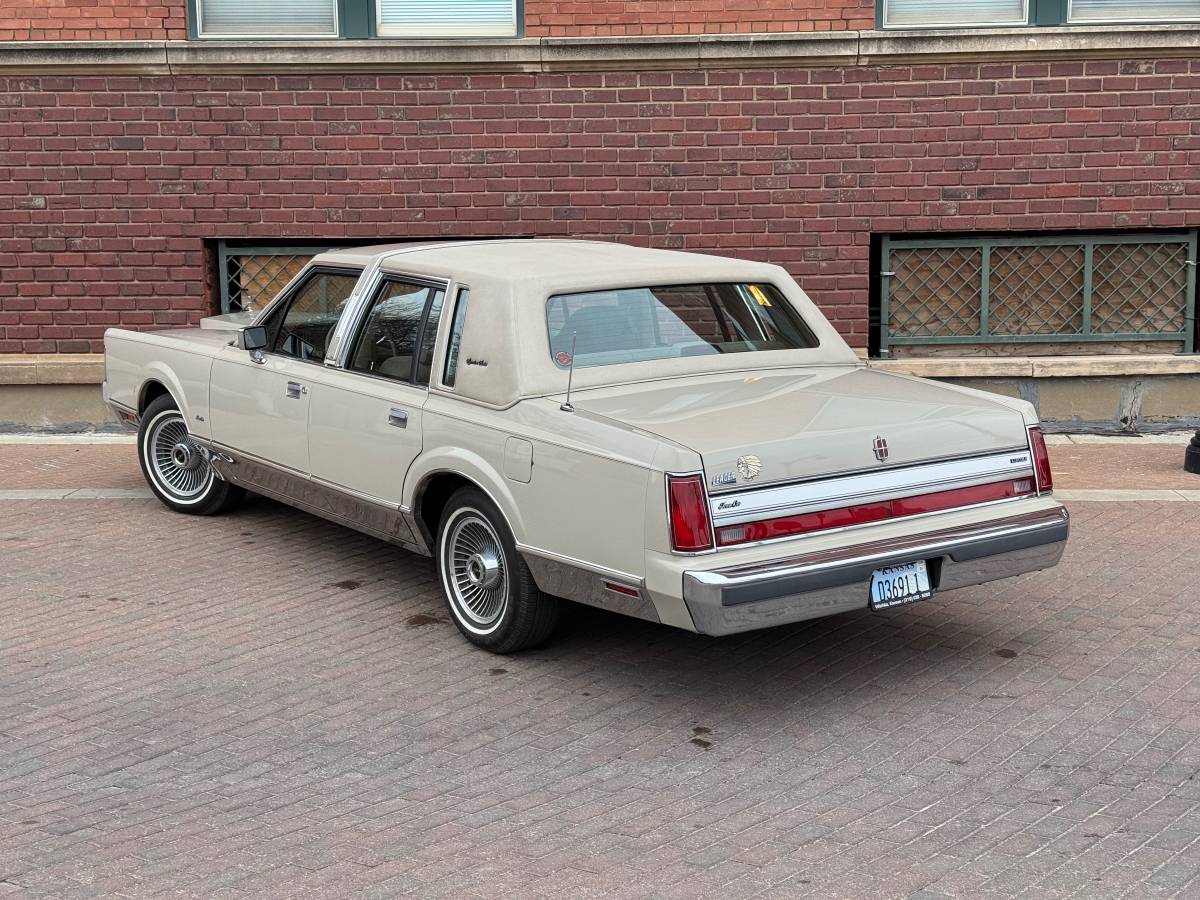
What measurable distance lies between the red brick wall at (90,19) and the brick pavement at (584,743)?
5030 mm

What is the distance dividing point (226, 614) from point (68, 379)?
5.17m

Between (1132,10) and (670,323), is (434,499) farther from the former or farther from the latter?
(1132,10)

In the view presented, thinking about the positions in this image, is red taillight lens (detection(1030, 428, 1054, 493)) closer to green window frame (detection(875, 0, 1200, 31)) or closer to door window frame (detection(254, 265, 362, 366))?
door window frame (detection(254, 265, 362, 366))

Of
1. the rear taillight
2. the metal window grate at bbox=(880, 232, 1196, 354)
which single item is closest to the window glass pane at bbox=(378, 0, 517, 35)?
the metal window grate at bbox=(880, 232, 1196, 354)

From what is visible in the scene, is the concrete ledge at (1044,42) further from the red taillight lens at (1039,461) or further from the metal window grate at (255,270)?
the red taillight lens at (1039,461)

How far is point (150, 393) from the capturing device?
8.72 metres

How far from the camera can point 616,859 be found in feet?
14.4

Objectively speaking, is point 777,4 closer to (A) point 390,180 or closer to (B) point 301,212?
(A) point 390,180

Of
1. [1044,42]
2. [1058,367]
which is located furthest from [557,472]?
[1044,42]

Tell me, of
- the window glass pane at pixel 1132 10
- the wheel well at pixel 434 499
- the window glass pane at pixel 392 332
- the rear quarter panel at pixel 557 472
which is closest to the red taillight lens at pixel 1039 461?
the rear quarter panel at pixel 557 472

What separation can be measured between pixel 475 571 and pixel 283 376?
1741 millimetres

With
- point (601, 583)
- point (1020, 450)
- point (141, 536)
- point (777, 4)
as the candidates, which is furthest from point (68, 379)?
point (1020, 450)

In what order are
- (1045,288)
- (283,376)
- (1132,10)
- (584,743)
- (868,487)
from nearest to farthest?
(584,743) → (868,487) → (283,376) → (1132,10) → (1045,288)

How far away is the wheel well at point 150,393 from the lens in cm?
865
